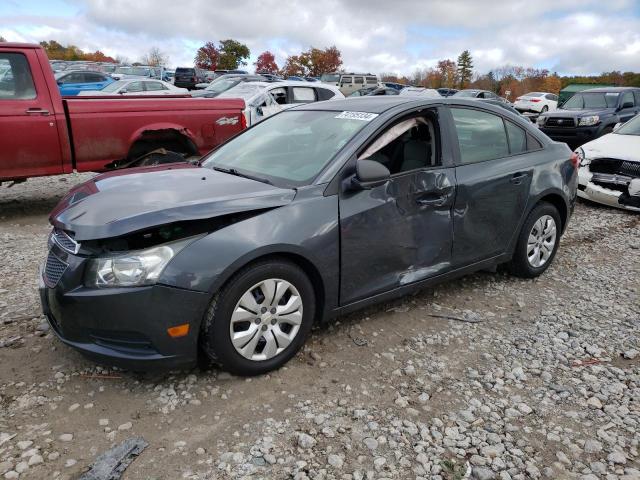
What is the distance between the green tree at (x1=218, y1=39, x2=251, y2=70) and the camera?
60.8 m

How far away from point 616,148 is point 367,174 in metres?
6.22

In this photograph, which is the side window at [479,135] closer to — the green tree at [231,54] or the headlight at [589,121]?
the headlight at [589,121]

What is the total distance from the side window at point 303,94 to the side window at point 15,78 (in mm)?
6489

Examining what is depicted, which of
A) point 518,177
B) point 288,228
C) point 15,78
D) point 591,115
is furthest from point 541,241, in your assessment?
point 591,115

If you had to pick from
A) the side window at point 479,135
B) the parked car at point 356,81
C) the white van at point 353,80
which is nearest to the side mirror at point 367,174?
the side window at point 479,135

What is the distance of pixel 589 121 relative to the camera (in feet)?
39.3

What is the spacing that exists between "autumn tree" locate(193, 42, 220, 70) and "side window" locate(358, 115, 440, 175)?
63.7 metres

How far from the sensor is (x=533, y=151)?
14.9ft

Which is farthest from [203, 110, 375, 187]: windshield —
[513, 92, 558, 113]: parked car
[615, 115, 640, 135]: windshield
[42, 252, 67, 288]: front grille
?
[513, 92, 558, 113]: parked car

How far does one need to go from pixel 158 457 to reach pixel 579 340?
2.99 meters

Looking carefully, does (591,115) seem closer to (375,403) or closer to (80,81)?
(375,403)

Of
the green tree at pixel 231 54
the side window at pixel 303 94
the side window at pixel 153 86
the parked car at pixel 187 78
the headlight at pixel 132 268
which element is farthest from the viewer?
the green tree at pixel 231 54

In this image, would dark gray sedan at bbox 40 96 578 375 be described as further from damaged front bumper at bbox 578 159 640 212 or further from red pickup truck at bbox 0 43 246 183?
damaged front bumper at bbox 578 159 640 212

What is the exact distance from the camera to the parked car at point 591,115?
12023 mm
